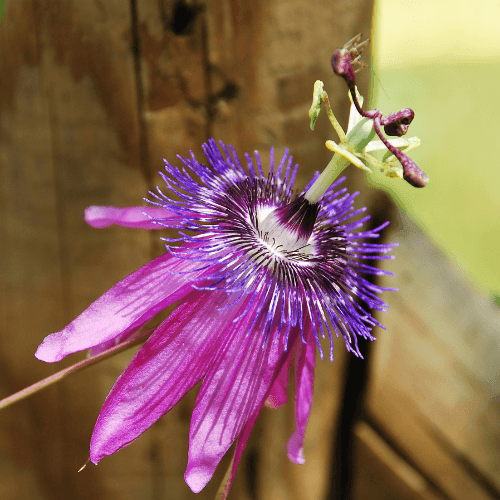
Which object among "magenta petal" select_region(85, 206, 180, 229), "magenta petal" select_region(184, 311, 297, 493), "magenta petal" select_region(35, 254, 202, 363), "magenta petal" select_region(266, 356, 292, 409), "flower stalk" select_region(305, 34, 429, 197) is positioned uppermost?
"flower stalk" select_region(305, 34, 429, 197)

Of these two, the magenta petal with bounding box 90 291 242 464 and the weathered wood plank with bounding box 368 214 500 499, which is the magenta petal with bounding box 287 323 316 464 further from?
the weathered wood plank with bounding box 368 214 500 499

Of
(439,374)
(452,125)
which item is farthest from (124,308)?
(452,125)

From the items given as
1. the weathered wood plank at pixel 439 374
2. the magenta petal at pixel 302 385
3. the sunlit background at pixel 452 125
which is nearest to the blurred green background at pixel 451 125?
the sunlit background at pixel 452 125

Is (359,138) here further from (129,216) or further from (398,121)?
(129,216)

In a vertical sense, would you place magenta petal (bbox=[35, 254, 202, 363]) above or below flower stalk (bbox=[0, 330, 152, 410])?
above

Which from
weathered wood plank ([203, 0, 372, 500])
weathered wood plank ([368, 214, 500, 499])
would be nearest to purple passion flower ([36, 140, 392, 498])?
weathered wood plank ([203, 0, 372, 500])

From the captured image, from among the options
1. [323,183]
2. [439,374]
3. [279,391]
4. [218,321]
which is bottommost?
[439,374]
